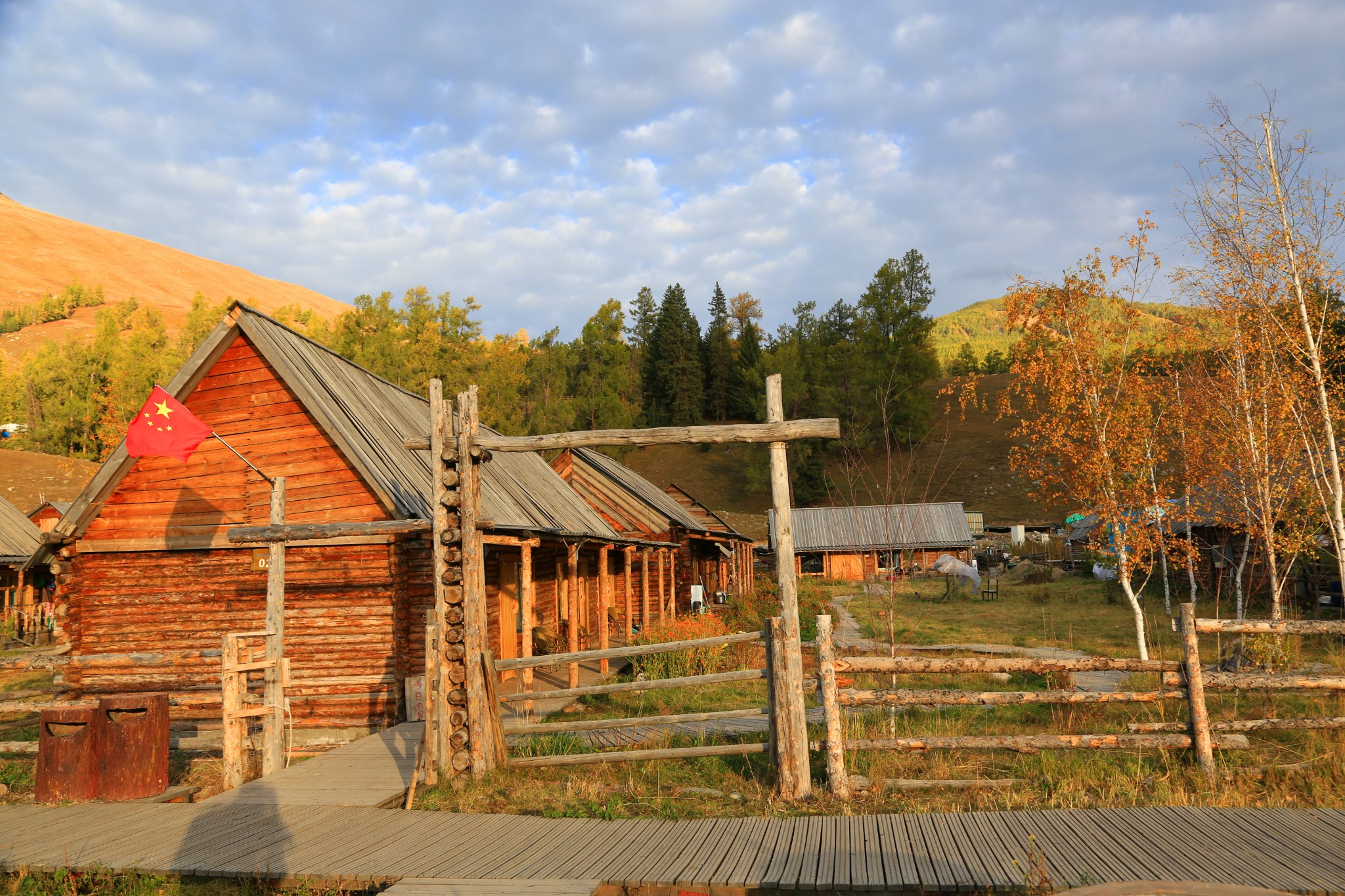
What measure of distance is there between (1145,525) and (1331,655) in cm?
334

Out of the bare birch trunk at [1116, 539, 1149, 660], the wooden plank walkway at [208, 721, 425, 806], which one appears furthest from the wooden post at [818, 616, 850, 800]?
the bare birch trunk at [1116, 539, 1149, 660]

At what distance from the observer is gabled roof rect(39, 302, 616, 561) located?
42.8ft

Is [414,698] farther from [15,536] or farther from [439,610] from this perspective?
[15,536]

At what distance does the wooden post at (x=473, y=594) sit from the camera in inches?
339

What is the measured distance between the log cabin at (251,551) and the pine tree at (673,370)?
79.3 metres

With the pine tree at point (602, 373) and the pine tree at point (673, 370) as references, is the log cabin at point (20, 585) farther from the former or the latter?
the pine tree at point (673, 370)

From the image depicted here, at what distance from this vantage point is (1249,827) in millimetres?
6535

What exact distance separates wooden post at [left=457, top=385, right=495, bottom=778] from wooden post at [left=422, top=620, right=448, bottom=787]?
0.27 m

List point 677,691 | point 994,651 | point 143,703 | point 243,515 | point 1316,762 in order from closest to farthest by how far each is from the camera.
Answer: point 1316,762, point 143,703, point 243,515, point 677,691, point 994,651

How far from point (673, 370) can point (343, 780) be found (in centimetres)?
8754

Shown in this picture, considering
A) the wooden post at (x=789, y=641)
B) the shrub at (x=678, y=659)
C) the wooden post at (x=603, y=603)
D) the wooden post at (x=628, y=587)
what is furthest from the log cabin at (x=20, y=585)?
the wooden post at (x=789, y=641)

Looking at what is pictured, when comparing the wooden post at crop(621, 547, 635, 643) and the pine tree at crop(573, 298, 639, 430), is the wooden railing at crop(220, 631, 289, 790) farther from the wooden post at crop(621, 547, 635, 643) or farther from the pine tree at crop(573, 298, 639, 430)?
the pine tree at crop(573, 298, 639, 430)

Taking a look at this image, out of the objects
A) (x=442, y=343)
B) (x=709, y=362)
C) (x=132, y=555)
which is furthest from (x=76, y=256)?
(x=132, y=555)

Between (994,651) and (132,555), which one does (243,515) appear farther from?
(994,651)
